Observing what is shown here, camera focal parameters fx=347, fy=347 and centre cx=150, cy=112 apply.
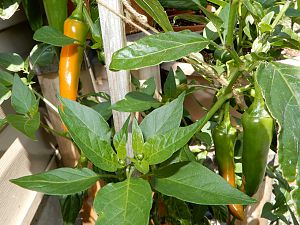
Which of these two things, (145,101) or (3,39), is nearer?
(145,101)

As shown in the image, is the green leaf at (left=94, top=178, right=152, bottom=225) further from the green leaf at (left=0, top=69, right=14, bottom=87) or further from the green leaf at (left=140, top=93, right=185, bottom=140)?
the green leaf at (left=0, top=69, right=14, bottom=87)

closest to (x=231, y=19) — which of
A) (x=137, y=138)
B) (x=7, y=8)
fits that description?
(x=137, y=138)

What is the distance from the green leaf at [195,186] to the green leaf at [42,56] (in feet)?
1.41

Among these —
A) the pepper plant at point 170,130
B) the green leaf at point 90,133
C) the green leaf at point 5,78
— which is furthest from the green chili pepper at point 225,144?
the green leaf at point 5,78

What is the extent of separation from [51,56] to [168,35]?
415mm

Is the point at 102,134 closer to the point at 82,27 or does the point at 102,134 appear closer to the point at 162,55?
the point at 162,55

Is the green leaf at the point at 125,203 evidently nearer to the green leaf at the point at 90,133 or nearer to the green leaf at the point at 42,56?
the green leaf at the point at 90,133

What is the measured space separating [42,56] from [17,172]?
0.30 m

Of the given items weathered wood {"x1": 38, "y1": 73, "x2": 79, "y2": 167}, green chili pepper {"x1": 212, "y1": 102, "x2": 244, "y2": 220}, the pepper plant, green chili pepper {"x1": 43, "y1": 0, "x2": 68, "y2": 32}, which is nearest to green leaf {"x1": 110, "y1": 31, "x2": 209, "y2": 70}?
the pepper plant

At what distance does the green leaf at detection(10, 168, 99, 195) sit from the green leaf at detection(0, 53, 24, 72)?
0.35 m

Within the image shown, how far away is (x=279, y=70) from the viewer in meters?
0.49

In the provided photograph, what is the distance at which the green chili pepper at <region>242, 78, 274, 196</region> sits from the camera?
1.92 feet

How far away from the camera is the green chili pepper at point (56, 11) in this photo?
723 millimetres

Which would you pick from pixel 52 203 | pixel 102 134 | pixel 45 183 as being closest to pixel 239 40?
pixel 102 134
